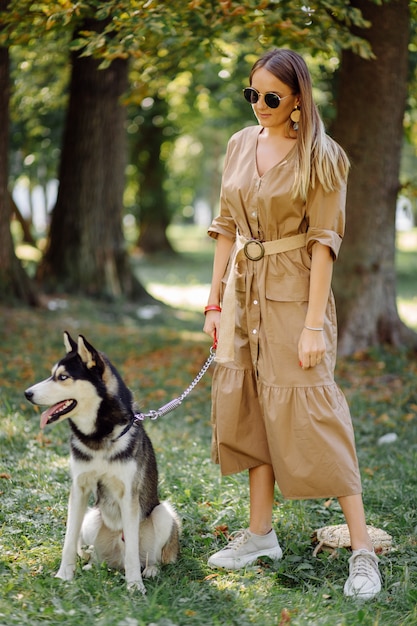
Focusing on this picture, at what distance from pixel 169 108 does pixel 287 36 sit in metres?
14.3

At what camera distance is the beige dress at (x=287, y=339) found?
3.54 meters

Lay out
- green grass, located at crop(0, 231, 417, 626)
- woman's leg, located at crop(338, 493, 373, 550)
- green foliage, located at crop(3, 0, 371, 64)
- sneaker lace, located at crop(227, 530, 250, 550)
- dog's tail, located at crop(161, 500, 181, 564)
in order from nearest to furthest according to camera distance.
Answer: green grass, located at crop(0, 231, 417, 626) → woman's leg, located at crop(338, 493, 373, 550) → dog's tail, located at crop(161, 500, 181, 564) → sneaker lace, located at crop(227, 530, 250, 550) → green foliage, located at crop(3, 0, 371, 64)

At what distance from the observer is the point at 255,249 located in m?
3.63

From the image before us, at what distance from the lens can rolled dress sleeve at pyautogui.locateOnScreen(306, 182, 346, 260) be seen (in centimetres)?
345

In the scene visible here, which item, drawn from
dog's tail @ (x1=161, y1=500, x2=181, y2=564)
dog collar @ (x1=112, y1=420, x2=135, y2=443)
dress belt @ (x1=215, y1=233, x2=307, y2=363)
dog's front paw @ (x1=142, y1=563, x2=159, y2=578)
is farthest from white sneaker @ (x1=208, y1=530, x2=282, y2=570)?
dress belt @ (x1=215, y1=233, x2=307, y2=363)

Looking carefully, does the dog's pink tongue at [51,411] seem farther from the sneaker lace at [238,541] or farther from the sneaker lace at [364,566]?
the sneaker lace at [364,566]


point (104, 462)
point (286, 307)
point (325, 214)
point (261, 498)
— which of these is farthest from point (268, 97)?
point (261, 498)

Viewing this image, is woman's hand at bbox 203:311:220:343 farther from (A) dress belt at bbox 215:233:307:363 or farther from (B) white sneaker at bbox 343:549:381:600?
(B) white sneaker at bbox 343:549:381:600

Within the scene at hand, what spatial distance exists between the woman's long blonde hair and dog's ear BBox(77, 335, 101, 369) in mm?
1181

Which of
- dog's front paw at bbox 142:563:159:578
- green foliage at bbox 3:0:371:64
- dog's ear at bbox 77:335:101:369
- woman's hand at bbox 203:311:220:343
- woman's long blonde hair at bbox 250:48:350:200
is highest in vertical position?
green foliage at bbox 3:0:371:64

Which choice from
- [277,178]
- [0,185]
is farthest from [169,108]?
[277,178]

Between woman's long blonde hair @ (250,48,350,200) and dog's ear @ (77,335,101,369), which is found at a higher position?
woman's long blonde hair @ (250,48,350,200)

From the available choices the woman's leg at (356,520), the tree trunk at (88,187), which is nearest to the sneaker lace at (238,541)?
the woman's leg at (356,520)

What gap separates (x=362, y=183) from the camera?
316 inches
